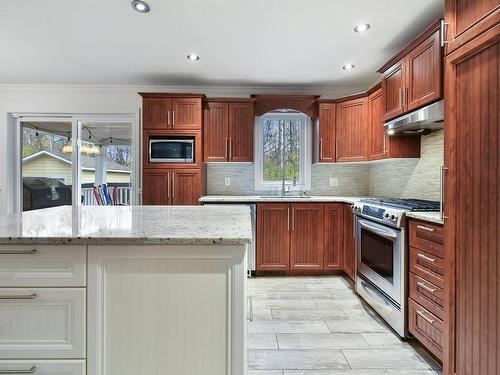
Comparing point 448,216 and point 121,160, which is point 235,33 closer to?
point 448,216

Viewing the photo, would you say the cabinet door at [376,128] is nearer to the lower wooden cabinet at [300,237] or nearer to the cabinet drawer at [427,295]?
the lower wooden cabinet at [300,237]

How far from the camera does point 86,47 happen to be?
3.01 meters

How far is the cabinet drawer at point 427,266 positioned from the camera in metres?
1.80

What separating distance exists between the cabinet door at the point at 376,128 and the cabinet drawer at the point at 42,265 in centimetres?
292

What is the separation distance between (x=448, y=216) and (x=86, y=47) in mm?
3529

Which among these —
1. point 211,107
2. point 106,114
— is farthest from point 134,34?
point 106,114

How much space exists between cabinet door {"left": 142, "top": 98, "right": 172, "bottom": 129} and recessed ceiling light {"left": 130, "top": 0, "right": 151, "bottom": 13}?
139 centimetres

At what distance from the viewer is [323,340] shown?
216 cm

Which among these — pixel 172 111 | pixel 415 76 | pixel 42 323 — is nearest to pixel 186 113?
pixel 172 111

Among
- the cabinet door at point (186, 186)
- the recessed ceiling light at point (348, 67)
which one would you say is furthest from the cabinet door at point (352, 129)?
the cabinet door at point (186, 186)

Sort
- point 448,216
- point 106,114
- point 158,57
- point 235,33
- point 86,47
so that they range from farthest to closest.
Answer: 1. point 106,114
2. point 158,57
3. point 86,47
4. point 235,33
5. point 448,216

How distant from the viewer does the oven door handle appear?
2268 millimetres

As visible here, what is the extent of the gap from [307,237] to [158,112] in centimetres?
244

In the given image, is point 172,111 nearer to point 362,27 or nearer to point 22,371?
point 362,27
